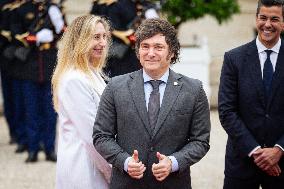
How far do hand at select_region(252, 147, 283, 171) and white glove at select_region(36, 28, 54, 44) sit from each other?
4.10 metres

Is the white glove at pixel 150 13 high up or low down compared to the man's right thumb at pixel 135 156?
down

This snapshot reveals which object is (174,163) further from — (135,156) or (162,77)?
(162,77)

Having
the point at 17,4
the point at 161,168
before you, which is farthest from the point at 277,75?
the point at 17,4

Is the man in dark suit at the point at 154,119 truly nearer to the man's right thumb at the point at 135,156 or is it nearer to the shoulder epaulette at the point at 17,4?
the man's right thumb at the point at 135,156

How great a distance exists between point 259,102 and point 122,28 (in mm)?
3678

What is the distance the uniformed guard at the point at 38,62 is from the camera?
25.1 ft

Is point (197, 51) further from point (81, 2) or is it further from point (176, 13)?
point (81, 2)

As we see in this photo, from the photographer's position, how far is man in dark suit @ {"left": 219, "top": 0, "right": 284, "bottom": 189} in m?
4.00

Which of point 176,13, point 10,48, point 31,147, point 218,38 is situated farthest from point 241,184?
point 218,38

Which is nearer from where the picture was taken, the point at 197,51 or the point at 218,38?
the point at 197,51

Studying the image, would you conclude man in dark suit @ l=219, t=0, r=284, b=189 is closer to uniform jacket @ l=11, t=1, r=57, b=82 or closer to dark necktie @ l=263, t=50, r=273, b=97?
dark necktie @ l=263, t=50, r=273, b=97

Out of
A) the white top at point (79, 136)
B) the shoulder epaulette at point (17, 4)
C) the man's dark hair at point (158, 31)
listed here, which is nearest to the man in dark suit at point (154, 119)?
the man's dark hair at point (158, 31)

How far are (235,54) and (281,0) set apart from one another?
0.39 metres

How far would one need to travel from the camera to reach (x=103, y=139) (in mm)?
3562
